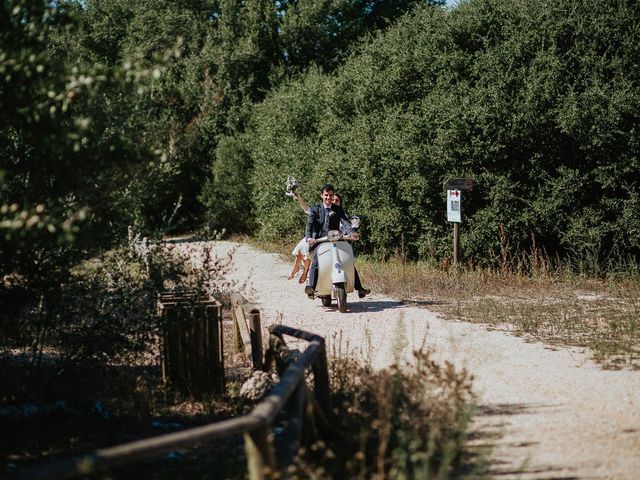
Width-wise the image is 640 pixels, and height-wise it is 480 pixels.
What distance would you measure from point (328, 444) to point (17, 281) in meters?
2.93

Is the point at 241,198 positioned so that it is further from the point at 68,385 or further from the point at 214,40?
the point at 68,385

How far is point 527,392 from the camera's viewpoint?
6871 millimetres

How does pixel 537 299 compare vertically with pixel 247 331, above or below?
below

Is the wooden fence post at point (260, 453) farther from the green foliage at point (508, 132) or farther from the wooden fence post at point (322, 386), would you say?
the green foliage at point (508, 132)

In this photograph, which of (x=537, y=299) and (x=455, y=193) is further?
(x=455, y=193)

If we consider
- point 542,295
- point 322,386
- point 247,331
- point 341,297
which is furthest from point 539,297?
point 322,386

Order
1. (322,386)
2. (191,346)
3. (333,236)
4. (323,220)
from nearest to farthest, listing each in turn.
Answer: (322,386) → (191,346) → (333,236) → (323,220)

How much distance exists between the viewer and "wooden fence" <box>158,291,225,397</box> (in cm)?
680

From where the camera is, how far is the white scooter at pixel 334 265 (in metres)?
11.7

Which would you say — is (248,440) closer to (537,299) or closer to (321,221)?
(321,221)

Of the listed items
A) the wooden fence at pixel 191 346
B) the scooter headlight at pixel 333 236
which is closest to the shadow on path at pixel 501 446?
the wooden fence at pixel 191 346

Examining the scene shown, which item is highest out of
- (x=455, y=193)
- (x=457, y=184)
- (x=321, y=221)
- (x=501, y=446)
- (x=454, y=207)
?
(x=457, y=184)

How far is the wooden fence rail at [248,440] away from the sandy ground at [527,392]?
1.31 meters

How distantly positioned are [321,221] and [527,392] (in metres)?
5.99
